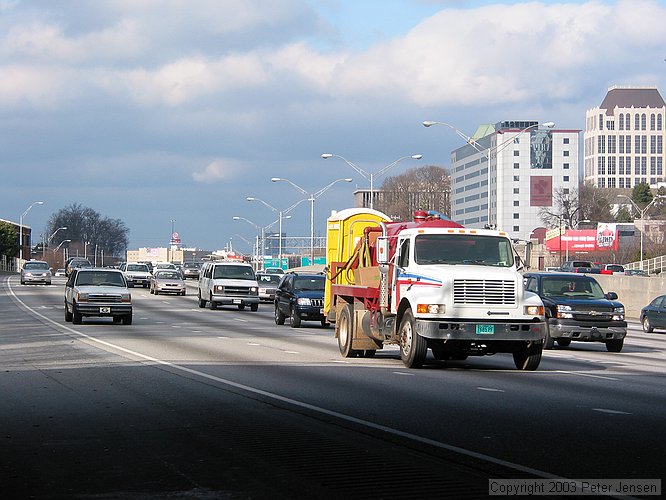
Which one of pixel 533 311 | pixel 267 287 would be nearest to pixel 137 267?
pixel 267 287

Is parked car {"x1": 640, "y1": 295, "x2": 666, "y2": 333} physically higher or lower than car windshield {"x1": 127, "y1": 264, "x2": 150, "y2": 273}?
lower

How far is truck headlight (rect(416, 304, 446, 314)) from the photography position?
61.5 feet

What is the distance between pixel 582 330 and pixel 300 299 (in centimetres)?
1328

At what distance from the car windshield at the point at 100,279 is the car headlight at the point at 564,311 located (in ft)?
51.6

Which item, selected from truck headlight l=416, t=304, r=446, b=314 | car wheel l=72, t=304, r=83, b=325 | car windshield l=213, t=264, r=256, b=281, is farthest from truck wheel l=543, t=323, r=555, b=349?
car windshield l=213, t=264, r=256, b=281

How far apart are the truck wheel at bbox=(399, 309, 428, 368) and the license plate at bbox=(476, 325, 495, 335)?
1.06 meters

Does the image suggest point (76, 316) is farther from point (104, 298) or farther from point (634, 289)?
point (634, 289)

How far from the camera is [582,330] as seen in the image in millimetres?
25703

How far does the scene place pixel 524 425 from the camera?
39.7ft

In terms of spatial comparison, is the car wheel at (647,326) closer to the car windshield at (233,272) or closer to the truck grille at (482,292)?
the car windshield at (233,272)

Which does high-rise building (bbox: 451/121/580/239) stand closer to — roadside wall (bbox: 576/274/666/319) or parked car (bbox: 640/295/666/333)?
roadside wall (bbox: 576/274/666/319)

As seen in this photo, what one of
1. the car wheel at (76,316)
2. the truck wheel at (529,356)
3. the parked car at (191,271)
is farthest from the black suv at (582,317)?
the parked car at (191,271)

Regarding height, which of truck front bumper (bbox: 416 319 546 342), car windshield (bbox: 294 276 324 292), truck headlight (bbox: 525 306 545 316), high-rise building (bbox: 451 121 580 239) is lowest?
truck front bumper (bbox: 416 319 546 342)

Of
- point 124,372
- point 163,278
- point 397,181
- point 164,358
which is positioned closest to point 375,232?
point 164,358
